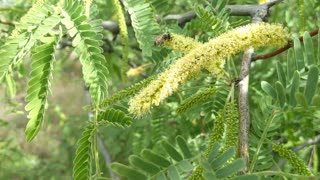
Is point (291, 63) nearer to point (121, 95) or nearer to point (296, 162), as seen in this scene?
point (296, 162)

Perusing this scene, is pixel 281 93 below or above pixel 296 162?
above

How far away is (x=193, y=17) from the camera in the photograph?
6.81ft

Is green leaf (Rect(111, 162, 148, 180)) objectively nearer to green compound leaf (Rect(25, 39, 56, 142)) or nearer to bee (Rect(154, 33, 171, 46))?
green compound leaf (Rect(25, 39, 56, 142))

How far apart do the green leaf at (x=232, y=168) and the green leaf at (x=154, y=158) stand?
0.12m

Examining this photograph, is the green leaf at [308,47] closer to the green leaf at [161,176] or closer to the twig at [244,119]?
the twig at [244,119]

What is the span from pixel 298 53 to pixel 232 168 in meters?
0.45

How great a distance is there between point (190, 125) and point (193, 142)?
0.50 ft

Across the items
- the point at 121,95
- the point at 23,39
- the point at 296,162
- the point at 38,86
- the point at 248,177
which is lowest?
the point at 296,162

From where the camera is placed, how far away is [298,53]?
126 centimetres

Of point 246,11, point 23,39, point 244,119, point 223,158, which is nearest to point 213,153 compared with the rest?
point 223,158

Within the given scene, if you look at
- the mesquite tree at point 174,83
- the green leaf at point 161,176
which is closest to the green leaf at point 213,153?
the mesquite tree at point 174,83

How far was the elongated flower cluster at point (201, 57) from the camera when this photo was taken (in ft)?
3.25

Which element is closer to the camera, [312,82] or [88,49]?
[312,82]

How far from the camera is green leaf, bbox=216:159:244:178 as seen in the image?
949mm
